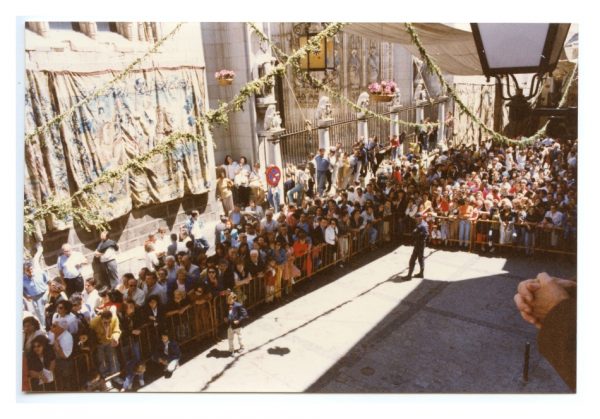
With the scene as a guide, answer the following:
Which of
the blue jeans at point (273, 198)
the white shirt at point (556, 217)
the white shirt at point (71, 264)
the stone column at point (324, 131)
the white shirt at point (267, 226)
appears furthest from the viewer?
the stone column at point (324, 131)

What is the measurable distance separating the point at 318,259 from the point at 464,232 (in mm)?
3175

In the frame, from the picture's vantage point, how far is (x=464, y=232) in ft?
33.0

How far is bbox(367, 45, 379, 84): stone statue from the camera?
16675 millimetres

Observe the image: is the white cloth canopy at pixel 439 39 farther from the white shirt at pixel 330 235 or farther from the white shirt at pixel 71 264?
the white shirt at pixel 71 264

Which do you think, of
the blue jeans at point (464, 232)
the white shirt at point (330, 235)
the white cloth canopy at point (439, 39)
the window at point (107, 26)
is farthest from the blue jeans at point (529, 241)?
the window at point (107, 26)

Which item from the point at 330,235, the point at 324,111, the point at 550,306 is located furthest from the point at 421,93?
the point at 550,306

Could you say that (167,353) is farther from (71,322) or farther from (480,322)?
(480,322)

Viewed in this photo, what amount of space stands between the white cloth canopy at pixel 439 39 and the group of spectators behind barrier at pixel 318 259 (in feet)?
9.81

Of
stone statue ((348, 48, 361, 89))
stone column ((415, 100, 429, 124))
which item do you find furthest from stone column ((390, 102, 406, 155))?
stone statue ((348, 48, 361, 89))

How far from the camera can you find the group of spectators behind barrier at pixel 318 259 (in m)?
6.64

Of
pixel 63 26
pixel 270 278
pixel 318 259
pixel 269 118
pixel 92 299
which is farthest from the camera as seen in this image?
pixel 269 118

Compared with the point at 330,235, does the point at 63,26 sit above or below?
above

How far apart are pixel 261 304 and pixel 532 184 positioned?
7.14 meters
